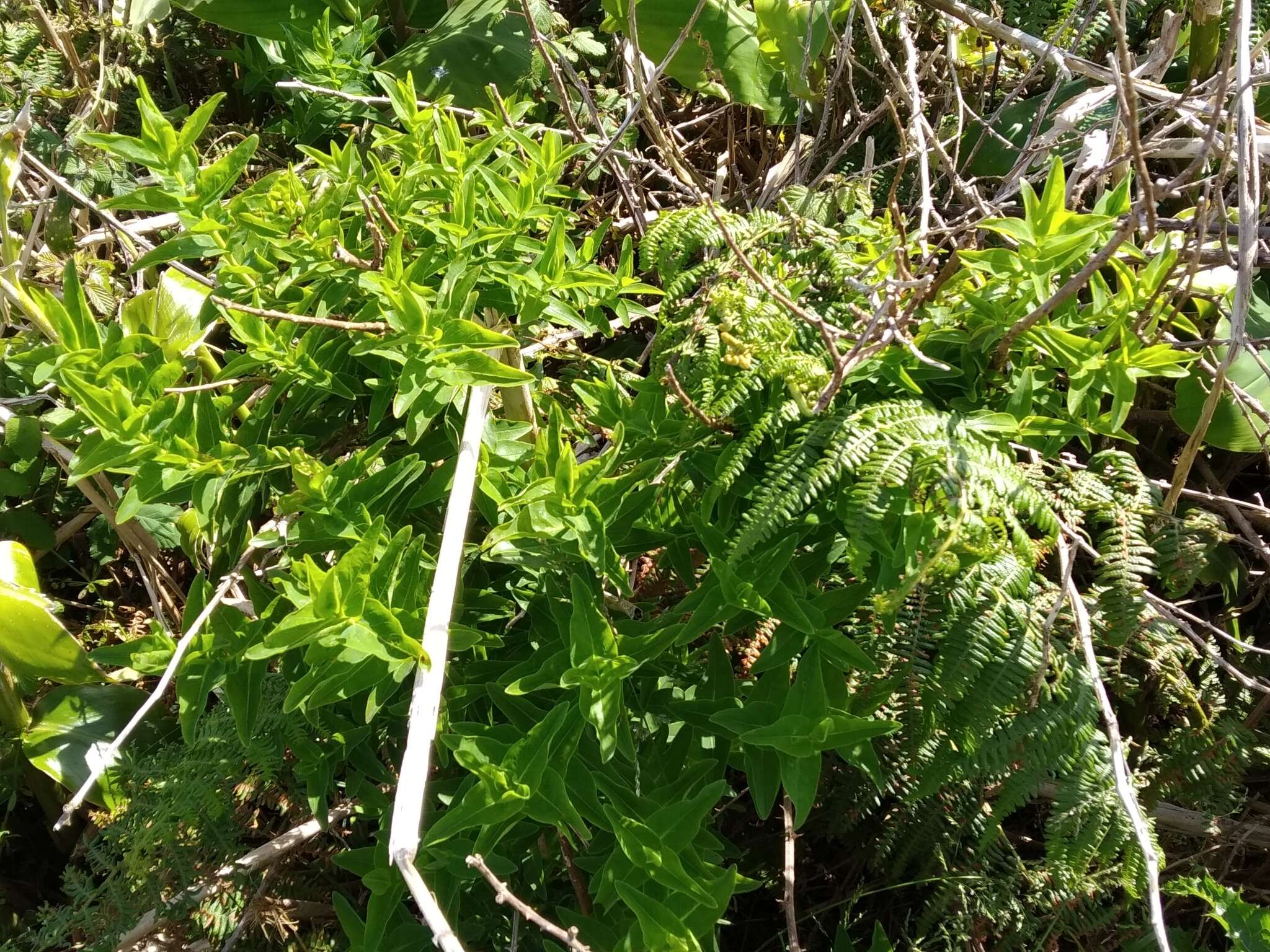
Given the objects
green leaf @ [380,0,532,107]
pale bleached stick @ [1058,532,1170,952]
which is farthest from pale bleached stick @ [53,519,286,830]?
green leaf @ [380,0,532,107]

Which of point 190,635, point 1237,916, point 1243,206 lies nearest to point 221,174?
point 190,635

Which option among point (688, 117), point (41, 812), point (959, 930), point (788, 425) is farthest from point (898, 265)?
point (41, 812)

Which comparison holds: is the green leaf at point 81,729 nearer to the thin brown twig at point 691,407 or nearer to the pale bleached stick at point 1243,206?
the thin brown twig at point 691,407

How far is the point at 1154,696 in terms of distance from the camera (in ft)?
5.06

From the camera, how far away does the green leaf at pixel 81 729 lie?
5.23 ft

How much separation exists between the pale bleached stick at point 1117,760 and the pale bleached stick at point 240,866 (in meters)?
1.07

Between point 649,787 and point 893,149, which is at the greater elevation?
point 893,149

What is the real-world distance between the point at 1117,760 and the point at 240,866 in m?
Answer: 1.24

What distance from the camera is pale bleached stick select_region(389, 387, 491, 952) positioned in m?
0.83

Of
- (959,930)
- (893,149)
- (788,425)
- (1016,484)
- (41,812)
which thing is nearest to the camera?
(1016,484)

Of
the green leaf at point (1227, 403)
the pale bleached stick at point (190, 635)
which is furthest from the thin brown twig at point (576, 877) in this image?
the green leaf at point (1227, 403)

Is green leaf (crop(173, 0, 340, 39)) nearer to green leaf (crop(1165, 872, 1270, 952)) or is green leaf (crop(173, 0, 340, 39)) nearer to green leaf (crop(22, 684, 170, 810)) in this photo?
green leaf (crop(22, 684, 170, 810))

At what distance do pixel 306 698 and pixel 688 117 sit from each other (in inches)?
68.8

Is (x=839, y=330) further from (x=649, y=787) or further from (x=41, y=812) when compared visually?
(x=41, y=812)
